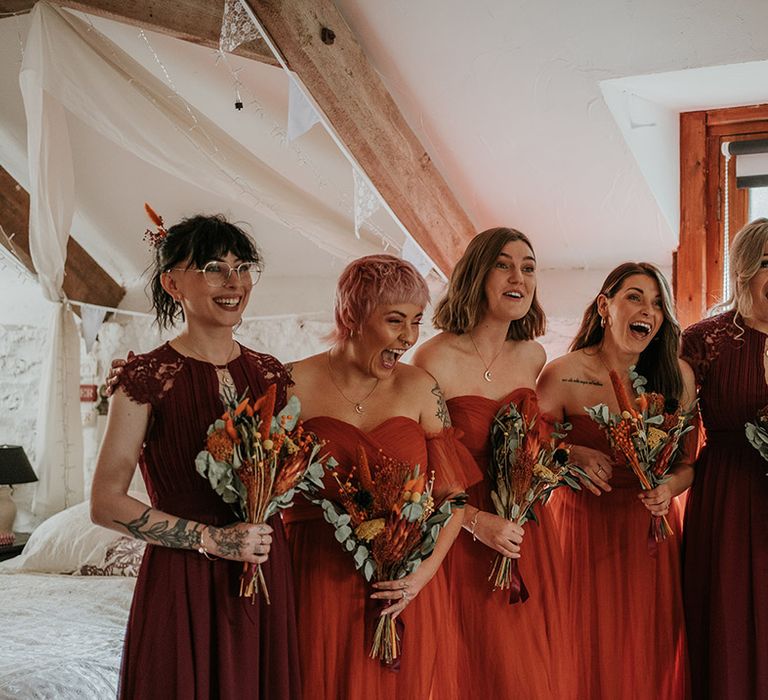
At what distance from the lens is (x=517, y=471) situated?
2.65 metres

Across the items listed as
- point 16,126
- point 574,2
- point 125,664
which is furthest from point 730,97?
point 16,126

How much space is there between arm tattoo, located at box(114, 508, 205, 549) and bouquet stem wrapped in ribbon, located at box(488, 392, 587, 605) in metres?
0.99

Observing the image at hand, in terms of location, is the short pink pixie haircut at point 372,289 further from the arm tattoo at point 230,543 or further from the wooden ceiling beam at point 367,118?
the wooden ceiling beam at point 367,118

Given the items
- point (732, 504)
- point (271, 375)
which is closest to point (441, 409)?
point (271, 375)

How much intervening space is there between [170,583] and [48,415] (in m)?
3.53

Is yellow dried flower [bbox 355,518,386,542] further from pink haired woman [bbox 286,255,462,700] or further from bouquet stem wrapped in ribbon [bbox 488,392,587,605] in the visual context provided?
bouquet stem wrapped in ribbon [bbox 488,392,587,605]

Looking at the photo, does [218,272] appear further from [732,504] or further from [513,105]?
[513,105]

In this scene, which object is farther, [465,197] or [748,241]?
[465,197]

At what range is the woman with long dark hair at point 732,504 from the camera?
110 inches

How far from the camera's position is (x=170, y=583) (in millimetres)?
2094

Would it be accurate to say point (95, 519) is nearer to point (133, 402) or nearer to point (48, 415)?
point (133, 402)

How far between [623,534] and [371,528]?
1082 millimetres

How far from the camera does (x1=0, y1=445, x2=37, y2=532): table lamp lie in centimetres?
550

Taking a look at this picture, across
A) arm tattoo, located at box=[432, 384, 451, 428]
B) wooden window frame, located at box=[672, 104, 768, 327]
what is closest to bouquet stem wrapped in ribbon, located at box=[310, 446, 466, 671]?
arm tattoo, located at box=[432, 384, 451, 428]
